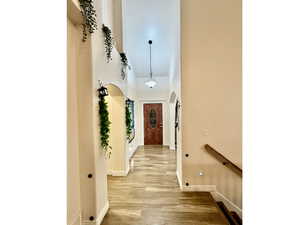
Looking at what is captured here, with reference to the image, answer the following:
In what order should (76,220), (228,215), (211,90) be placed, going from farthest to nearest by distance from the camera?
(211,90) → (228,215) → (76,220)

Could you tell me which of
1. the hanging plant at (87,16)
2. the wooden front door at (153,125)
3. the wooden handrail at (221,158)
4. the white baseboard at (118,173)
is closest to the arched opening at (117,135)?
the white baseboard at (118,173)

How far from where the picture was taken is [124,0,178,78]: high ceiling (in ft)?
16.4

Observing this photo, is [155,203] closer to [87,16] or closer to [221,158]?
[221,158]

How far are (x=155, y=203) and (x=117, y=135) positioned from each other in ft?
6.57

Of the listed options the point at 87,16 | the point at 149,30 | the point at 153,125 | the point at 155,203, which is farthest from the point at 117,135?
→ the point at 153,125

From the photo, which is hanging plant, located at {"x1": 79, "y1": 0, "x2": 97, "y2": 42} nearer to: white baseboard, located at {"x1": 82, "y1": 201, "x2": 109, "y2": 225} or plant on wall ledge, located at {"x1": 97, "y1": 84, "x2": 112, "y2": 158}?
plant on wall ledge, located at {"x1": 97, "y1": 84, "x2": 112, "y2": 158}

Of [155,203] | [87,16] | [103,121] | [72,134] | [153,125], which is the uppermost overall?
[87,16]

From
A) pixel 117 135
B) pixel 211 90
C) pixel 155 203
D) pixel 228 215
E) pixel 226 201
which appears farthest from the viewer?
pixel 117 135

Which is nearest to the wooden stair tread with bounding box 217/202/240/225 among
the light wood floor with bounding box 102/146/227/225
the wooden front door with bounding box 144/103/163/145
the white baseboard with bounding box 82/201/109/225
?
the light wood floor with bounding box 102/146/227/225

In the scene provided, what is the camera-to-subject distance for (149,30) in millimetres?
5887

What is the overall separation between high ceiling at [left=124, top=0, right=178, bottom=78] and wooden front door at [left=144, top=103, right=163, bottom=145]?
2302 mm
